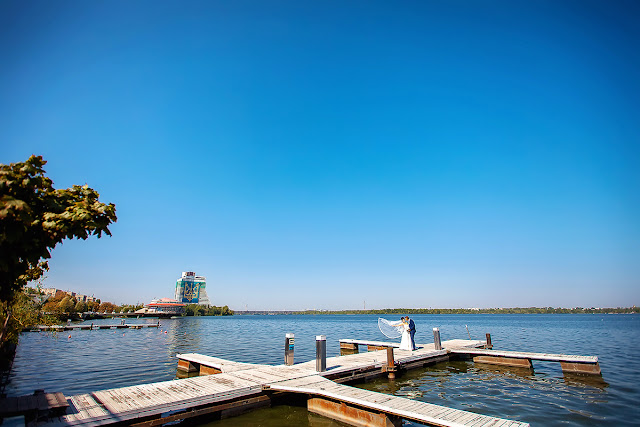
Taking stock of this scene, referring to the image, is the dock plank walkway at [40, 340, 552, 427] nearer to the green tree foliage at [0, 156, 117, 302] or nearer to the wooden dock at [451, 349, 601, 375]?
the green tree foliage at [0, 156, 117, 302]

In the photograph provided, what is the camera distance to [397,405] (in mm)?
10133

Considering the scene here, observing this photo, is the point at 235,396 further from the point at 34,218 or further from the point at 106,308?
the point at 106,308

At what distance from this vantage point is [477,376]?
19406 millimetres

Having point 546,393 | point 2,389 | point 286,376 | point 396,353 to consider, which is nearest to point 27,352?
point 2,389

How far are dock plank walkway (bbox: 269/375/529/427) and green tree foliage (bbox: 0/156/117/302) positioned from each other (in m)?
9.14

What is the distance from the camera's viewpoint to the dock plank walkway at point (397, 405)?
28.7 ft

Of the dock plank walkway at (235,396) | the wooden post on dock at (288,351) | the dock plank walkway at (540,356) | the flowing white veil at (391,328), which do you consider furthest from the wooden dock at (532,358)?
the wooden post on dock at (288,351)

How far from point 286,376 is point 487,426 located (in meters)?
8.31

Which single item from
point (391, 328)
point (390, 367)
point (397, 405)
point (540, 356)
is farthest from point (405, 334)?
point (397, 405)

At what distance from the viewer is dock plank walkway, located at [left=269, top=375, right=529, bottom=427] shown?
8758 mm

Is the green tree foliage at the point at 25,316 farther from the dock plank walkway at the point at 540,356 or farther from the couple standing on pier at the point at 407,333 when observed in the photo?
the dock plank walkway at the point at 540,356

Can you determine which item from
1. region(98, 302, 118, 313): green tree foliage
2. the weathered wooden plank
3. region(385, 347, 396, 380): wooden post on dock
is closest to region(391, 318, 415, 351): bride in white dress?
region(385, 347, 396, 380): wooden post on dock

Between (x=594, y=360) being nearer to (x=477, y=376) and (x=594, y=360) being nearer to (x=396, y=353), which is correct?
(x=477, y=376)

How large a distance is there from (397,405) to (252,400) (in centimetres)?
559
